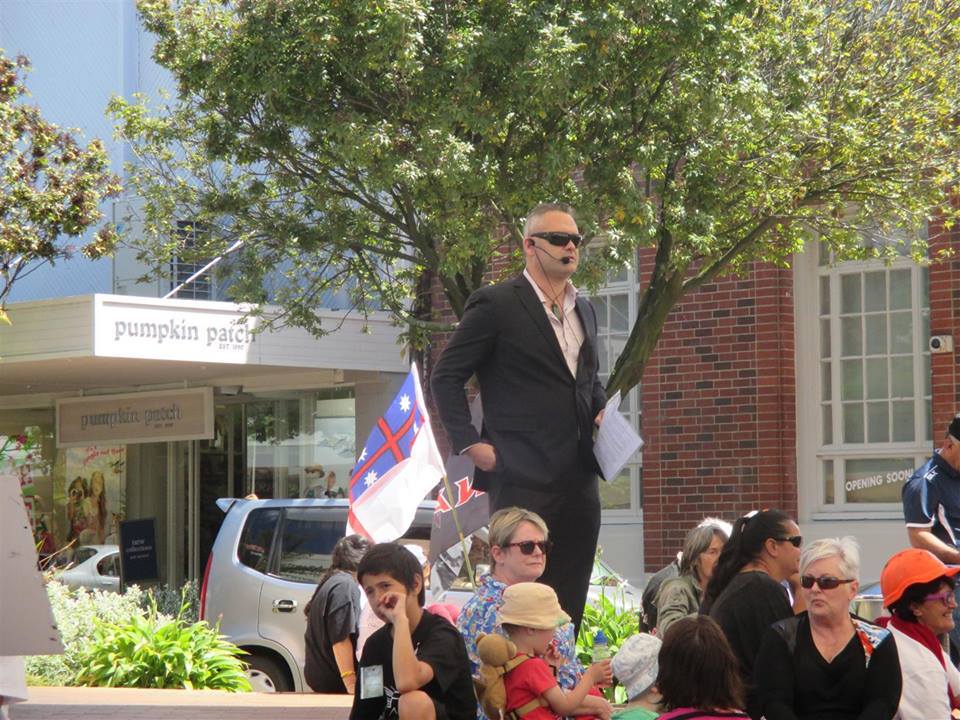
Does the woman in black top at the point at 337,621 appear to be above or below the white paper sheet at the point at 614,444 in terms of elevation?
below

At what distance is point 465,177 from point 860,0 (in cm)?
411

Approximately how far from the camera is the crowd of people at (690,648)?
210 inches

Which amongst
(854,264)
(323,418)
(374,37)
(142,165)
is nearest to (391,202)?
(374,37)

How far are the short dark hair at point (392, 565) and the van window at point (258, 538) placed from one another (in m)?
7.94

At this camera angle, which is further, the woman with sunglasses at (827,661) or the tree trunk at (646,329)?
the tree trunk at (646,329)

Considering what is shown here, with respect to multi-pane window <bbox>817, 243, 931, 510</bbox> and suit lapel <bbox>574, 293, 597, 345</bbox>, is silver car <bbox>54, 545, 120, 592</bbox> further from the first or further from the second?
suit lapel <bbox>574, 293, 597, 345</bbox>

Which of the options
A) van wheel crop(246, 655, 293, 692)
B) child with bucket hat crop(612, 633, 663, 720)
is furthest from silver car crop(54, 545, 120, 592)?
child with bucket hat crop(612, 633, 663, 720)

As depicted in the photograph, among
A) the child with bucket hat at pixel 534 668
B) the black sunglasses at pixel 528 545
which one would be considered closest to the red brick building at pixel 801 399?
the black sunglasses at pixel 528 545

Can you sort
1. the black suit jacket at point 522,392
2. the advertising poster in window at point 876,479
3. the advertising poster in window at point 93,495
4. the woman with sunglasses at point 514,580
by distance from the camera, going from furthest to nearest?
the advertising poster in window at point 93,495 < the advertising poster in window at point 876,479 < the black suit jacket at point 522,392 < the woman with sunglasses at point 514,580

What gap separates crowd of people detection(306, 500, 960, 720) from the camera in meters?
5.33

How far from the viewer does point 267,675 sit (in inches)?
508

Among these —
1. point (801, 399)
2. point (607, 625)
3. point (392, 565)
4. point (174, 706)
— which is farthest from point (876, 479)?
point (392, 565)

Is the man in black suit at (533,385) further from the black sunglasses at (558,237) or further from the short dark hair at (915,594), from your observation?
the short dark hair at (915,594)

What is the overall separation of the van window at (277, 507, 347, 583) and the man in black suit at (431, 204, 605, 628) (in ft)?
24.9
